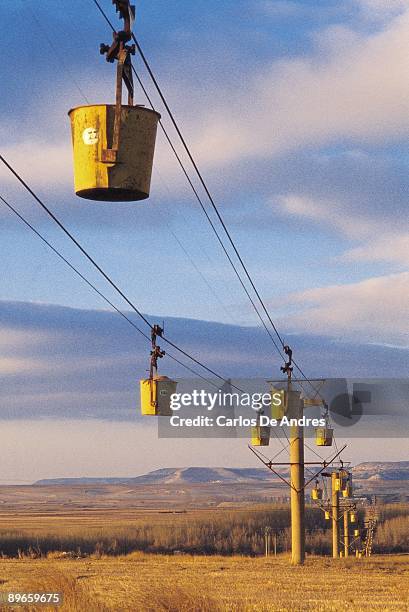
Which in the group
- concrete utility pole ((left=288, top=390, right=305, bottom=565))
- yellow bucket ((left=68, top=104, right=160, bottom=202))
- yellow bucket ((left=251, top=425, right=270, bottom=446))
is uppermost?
yellow bucket ((left=68, top=104, right=160, bottom=202))

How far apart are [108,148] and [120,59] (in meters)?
1.22

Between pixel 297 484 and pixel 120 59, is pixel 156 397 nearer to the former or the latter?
pixel 120 59

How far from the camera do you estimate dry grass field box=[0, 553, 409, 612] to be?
69.7ft

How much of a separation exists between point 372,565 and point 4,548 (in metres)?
96.4

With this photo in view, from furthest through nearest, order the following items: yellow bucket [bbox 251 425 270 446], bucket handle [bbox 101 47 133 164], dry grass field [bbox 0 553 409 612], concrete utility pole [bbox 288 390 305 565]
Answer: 1. concrete utility pole [bbox 288 390 305 565]
2. yellow bucket [bbox 251 425 270 446]
3. dry grass field [bbox 0 553 409 612]
4. bucket handle [bbox 101 47 133 164]

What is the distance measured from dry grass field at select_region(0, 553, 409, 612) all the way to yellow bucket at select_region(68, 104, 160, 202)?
29.0 ft

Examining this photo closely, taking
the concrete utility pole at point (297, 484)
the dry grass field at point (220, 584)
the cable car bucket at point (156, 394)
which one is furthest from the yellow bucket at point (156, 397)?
the concrete utility pole at point (297, 484)

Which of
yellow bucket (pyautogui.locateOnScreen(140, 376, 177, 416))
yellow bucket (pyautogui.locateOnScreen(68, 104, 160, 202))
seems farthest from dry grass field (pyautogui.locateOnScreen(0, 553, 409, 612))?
yellow bucket (pyautogui.locateOnScreen(68, 104, 160, 202))

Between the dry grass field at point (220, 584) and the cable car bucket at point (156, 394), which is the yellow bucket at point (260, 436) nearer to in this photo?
the dry grass field at point (220, 584)

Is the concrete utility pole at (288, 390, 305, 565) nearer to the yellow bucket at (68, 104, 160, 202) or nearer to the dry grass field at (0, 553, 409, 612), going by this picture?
the dry grass field at (0, 553, 409, 612)

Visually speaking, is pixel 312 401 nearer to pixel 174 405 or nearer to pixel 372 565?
pixel 372 565

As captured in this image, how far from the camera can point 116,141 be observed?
1463 centimetres

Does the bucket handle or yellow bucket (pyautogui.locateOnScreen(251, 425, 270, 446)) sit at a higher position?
the bucket handle

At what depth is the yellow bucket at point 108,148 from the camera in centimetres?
1475
